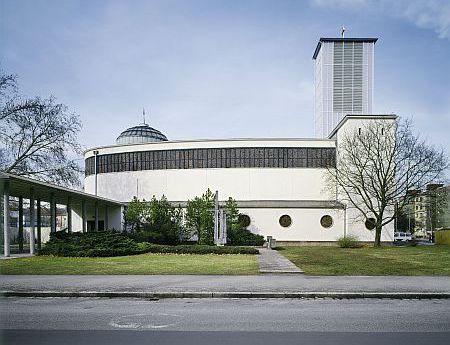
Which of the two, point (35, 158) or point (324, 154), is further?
point (324, 154)

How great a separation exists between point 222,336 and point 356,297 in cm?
567

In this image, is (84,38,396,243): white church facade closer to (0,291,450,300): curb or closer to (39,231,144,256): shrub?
(39,231,144,256): shrub

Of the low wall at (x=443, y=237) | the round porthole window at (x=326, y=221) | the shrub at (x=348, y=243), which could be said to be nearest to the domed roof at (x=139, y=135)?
the round porthole window at (x=326, y=221)

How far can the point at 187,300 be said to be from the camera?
11234 mm

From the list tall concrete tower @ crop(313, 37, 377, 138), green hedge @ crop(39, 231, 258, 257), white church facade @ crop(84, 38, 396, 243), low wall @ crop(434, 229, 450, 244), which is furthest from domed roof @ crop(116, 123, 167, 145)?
low wall @ crop(434, 229, 450, 244)

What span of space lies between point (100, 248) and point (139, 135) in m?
39.5

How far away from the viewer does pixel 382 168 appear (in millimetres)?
41938

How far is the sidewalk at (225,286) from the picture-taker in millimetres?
11727

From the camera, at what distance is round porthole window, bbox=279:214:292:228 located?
159 ft

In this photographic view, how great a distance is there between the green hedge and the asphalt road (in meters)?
13.5

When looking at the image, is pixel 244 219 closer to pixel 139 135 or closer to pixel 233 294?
pixel 139 135

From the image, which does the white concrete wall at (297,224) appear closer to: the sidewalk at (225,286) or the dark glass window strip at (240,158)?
the dark glass window strip at (240,158)

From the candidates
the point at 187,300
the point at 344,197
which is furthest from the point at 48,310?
the point at 344,197

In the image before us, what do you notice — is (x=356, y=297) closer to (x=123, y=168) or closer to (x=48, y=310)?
(x=48, y=310)
